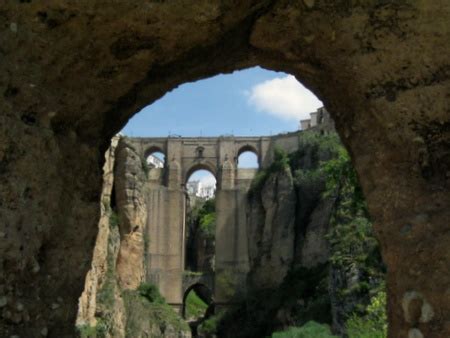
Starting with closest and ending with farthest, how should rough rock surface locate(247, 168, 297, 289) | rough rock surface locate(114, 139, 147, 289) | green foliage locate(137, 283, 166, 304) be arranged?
rough rock surface locate(114, 139, 147, 289) → green foliage locate(137, 283, 166, 304) → rough rock surface locate(247, 168, 297, 289)

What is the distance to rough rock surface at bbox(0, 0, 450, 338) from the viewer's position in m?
4.28

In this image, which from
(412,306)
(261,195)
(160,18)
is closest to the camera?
(412,306)

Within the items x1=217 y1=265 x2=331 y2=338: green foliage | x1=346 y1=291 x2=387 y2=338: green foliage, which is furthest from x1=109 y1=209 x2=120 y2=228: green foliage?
x1=346 y1=291 x2=387 y2=338: green foliage

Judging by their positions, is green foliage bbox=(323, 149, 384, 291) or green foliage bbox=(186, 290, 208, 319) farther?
green foliage bbox=(186, 290, 208, 319)

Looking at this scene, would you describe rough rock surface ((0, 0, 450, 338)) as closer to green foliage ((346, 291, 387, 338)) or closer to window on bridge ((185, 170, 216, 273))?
green foliage ((346, 291, 387, 338))

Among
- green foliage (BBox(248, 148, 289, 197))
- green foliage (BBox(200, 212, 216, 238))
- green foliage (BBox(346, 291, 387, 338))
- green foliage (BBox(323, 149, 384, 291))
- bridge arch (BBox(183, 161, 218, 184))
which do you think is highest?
bridge arch (BBox(183, 161, 218, 184))

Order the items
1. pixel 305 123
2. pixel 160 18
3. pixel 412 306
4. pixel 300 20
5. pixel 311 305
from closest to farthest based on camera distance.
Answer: pixel 412 306 < pixel 160 18 < pixel 300 20 < pixel 311 305 < pixel 305 123

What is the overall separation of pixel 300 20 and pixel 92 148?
6.36 ft

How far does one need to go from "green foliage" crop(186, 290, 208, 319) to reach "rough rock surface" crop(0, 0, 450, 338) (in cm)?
4285

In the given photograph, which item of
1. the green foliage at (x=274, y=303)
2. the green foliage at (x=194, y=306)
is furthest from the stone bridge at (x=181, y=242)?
the green foliage at (x=194, y=306)

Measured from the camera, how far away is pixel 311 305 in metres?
30.2

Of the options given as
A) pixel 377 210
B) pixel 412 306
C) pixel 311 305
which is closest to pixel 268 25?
pixel 377 210

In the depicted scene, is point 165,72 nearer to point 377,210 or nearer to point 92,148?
point 92,148

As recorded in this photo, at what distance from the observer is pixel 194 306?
48500mm
